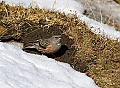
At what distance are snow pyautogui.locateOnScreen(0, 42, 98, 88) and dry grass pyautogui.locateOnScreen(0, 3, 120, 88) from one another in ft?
1.26

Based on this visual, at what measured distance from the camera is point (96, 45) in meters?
11.0

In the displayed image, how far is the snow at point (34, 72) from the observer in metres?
8.56

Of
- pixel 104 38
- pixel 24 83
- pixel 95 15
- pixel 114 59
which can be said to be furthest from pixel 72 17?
pixel 24 83

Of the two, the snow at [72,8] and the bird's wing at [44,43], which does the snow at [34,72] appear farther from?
the snow at [72,8]

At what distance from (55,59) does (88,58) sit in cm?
88

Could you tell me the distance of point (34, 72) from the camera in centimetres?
919

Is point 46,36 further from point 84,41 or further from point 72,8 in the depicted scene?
point 72,8

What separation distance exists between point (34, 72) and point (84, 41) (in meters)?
2.20

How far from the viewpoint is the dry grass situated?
10078 millimetres

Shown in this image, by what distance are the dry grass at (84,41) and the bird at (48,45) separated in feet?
2.16

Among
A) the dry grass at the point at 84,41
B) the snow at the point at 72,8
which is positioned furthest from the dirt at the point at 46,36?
the snow at the point at 72,8

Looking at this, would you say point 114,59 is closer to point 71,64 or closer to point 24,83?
point 71,64

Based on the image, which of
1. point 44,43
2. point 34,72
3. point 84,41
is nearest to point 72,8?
point 84,41

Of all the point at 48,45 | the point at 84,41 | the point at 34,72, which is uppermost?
the point at 48,45
